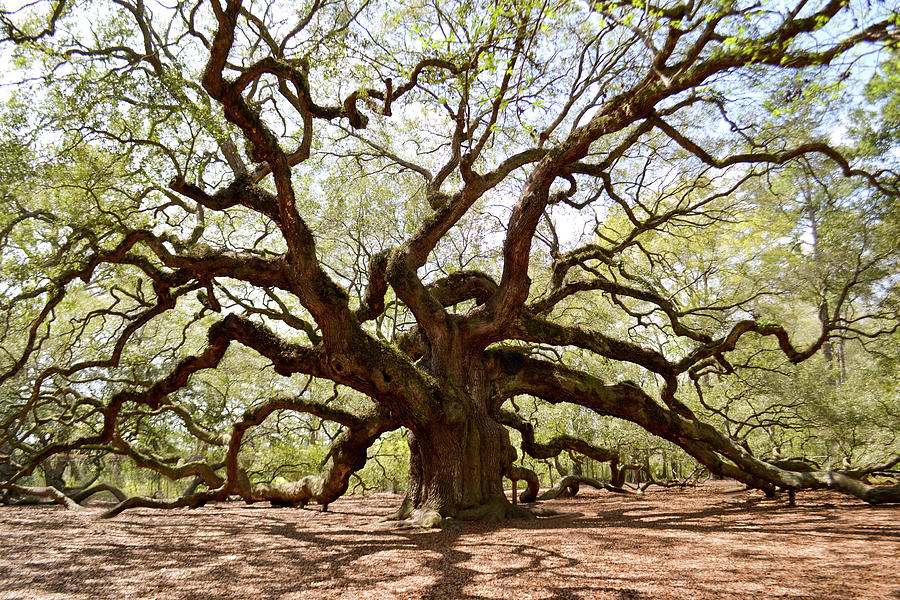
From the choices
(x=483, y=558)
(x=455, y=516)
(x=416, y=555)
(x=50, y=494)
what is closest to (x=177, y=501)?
(x=50, y=494)

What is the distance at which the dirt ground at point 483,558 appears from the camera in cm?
332

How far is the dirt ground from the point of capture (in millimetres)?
3324

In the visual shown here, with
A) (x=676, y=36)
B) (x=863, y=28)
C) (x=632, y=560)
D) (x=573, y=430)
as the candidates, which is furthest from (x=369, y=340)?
(x=573, y=430)

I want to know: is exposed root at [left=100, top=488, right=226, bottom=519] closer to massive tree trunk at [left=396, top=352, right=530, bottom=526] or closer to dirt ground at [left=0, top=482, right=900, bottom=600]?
dirt ground at [left=0, top=482, right=900, bottom=600]

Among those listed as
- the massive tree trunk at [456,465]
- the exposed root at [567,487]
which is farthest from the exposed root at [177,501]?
the exposed root at [567,487]

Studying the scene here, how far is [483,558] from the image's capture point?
169 inches

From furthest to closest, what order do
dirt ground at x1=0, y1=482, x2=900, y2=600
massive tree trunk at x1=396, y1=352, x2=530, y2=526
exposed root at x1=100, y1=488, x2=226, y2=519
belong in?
exposed root at x1=100, y1=488, x2=226, y2=519, massive tree trunk at x1=396, y1=352, x2=530, y2=526, dirt ground at x1=0, y1=482, x2=900, y2=600

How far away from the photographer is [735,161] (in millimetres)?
6863

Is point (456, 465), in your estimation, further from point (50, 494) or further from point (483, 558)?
point (50, 494)

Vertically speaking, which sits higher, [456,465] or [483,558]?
[456,465]

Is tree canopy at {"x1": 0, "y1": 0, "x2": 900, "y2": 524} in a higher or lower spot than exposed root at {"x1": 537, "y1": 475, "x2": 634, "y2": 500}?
higher

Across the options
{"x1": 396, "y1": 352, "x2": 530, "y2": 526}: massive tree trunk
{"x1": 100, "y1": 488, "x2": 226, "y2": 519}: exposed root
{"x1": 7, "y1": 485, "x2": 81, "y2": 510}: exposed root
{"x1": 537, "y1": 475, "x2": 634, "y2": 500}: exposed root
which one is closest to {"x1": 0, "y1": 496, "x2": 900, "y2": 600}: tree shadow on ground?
{"x1": 396, "y1": 352, "x2": 530, "y2": 526}: massive tree trunk

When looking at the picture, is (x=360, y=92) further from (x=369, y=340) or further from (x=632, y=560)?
(x=632, y=560)

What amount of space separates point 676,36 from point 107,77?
704 centimetres
